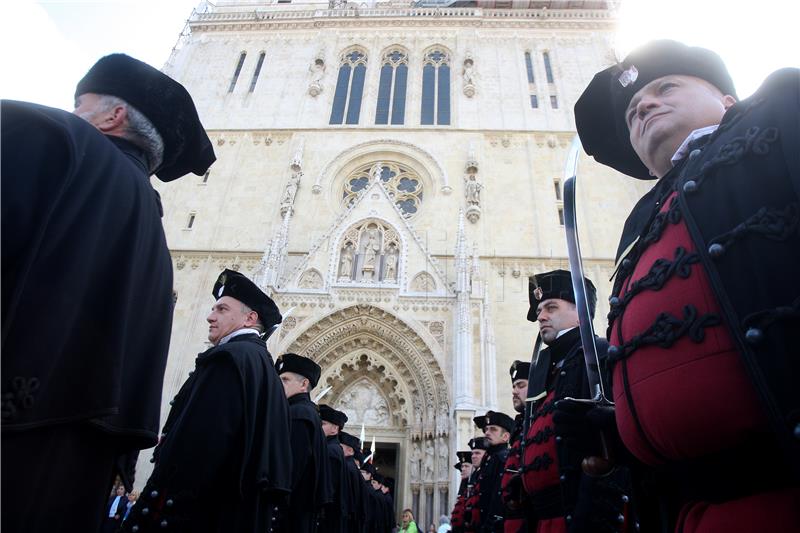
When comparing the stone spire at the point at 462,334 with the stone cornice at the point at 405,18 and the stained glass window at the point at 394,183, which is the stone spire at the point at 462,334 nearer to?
the stained glass window at the point at 394,183

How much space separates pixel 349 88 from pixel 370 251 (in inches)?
363

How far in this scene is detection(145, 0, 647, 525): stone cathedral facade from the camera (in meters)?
11.6

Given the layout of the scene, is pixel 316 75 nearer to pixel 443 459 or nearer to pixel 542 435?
pixel 443 459

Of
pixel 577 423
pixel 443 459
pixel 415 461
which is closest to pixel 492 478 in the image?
pixel 577 423

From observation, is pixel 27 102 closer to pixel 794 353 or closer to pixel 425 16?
pixel 794 353

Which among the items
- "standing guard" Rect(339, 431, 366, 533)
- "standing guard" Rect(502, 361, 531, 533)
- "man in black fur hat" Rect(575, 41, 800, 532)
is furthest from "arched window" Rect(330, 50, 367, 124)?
"man in black fur hat" Rect(575, 41, 800, 532)

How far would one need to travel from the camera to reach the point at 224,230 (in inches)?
591

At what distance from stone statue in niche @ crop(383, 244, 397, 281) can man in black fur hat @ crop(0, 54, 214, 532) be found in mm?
10783

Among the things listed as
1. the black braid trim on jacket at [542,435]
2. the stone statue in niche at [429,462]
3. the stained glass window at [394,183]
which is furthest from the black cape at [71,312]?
the stained glass window at [394,183]

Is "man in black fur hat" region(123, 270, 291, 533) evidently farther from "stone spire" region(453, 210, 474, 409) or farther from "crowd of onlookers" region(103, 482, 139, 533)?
"stone spire" region(453, 210, 474, 409)

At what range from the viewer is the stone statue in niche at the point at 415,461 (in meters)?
10.6

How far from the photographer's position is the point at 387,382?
12016mm

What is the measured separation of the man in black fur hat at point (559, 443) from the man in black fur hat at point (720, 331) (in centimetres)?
35

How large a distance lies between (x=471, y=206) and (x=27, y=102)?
1387 centimetres
